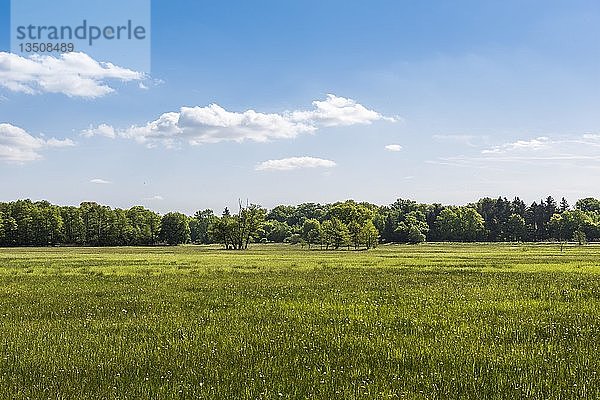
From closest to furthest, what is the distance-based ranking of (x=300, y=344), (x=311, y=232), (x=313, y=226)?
(x=300, y=344)
(x=311, y=232)
(x=313, y=226)

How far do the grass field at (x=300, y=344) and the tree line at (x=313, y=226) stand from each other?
104910mm

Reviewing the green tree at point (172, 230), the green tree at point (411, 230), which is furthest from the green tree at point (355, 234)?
the green tree at point (172, 230)

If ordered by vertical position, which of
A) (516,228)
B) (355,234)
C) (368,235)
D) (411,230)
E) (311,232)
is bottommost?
(368,235)

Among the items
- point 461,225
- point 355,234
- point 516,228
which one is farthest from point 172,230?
point 516,228

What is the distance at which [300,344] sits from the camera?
52.7 feet

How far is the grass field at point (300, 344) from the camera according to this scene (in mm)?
11953

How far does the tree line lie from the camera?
141 metres

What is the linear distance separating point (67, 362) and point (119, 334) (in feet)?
12.1

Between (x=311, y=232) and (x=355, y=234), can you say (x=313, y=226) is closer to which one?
(x=311, y=232)

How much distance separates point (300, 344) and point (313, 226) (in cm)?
14013

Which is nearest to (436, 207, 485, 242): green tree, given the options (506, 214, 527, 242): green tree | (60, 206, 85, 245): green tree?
(506, 214, 527, 242): green tree

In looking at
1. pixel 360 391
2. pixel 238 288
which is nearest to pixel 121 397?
pixel 360 391

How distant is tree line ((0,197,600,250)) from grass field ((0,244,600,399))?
10491cm

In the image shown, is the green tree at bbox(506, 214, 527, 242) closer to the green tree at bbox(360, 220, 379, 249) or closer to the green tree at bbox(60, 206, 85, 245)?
the green tree at bbox(360, 220, 379, 249)
